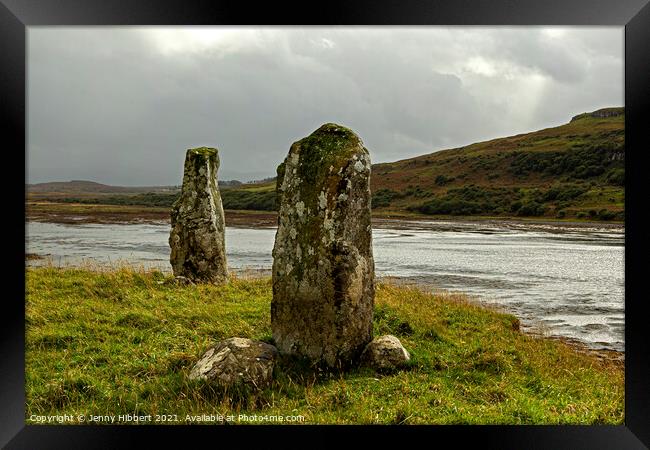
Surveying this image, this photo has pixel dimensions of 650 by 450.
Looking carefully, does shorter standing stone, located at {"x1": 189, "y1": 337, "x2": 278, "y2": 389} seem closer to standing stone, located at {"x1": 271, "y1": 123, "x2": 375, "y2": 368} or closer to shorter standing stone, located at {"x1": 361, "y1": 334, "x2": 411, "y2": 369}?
standing stone, located at {"x1": 271, "y1": 123, "x2": 375, "y2": 368}

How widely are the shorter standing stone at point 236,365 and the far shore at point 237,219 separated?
45.0 m

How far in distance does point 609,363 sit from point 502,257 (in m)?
17.8

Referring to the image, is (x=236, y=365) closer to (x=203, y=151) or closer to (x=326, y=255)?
(x=326, y=255)

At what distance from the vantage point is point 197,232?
15.4m

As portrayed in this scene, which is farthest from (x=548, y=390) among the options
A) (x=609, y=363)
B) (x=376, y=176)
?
(x=376, y=176)

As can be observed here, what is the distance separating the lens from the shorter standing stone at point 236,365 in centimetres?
719

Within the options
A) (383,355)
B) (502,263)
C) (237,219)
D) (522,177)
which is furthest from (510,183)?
(383,355)

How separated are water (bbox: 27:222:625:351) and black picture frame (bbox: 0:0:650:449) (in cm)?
370

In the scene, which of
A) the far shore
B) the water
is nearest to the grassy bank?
the water

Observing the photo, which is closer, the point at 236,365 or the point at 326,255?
the point at 236,365

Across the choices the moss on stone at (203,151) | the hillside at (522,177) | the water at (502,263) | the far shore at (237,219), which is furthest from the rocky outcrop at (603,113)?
the moss on stone at (203,151)

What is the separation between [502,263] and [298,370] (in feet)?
65.3

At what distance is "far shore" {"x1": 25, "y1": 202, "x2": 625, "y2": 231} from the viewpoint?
5406 centimetres

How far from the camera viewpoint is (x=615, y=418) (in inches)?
283
